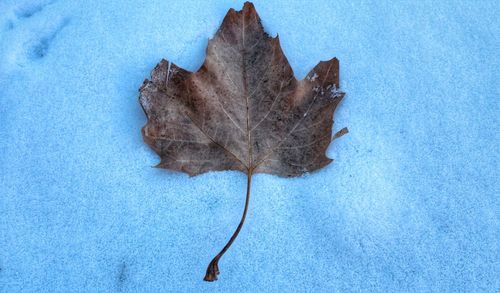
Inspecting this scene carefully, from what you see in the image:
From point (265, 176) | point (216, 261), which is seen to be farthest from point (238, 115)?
point (216, 261)

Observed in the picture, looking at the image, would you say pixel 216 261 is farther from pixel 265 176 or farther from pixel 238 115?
pixel 238 115

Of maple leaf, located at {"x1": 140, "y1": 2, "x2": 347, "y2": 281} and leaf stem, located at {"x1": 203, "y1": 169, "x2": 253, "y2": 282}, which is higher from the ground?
maple leaf, located at {"x1": 140, "y1": 2, "x2": 347, "y2": 281}

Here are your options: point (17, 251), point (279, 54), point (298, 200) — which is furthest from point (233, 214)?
point (17, 251)

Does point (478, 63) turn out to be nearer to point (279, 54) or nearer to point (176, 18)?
point (279, 54)

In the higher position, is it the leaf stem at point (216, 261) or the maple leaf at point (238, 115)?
the maple leaf at point (238, 115)
